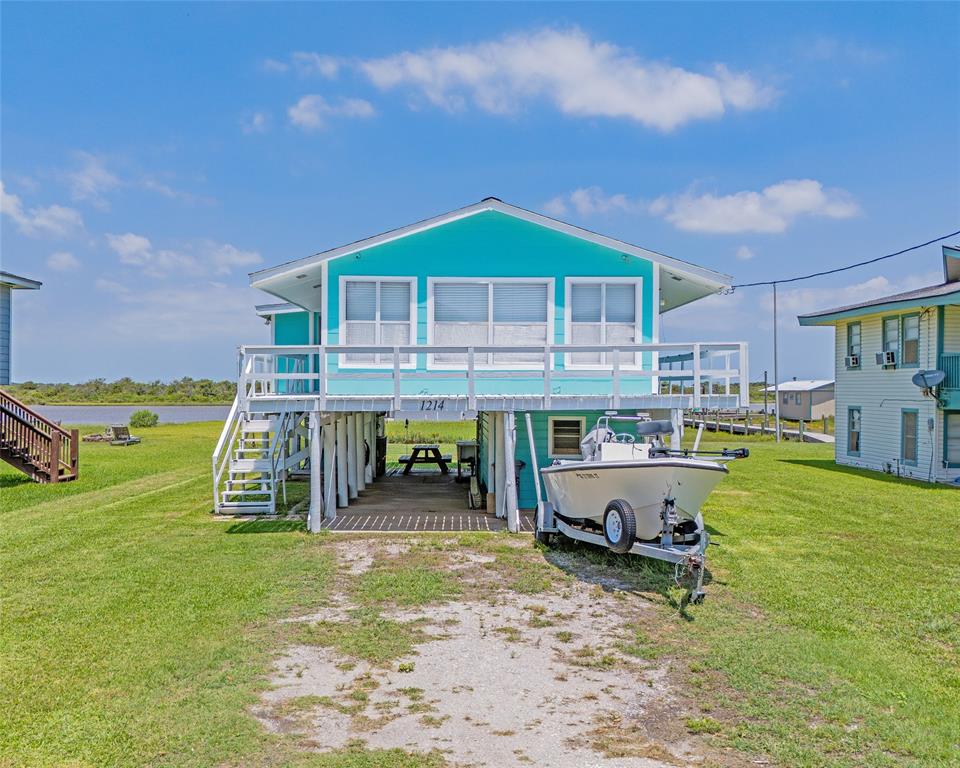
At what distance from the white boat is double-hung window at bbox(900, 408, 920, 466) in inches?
563

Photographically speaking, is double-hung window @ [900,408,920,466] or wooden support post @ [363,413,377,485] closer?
wooden support post @ [363,413,377,485]

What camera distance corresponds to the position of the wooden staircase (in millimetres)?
18094

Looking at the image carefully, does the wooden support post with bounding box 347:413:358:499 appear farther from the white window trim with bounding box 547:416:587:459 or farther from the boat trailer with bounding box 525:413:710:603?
the boat trailer with bounding box 525:413:710:603

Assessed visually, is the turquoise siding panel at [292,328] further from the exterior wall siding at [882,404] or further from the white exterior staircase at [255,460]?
the exterior wall siding at [882,404]

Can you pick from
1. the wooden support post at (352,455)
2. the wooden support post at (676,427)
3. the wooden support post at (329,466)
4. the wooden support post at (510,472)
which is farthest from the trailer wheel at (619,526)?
the wooden support post at (352,455)

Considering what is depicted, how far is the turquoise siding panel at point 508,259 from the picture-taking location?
14.3 m

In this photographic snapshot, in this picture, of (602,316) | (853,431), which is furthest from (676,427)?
(853,431)

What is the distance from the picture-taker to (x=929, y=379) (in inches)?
771

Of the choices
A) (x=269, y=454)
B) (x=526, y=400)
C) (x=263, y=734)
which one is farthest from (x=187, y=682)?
(x=269, y=454)

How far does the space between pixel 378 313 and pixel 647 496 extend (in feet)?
23.4

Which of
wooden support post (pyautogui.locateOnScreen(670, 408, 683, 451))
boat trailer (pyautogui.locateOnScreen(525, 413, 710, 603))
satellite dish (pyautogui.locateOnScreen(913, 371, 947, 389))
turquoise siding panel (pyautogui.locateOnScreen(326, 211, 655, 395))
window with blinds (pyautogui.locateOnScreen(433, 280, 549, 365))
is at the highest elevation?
turquoise siding panel (pyautogui.locateOnScreen(326, 211, 655, 395))

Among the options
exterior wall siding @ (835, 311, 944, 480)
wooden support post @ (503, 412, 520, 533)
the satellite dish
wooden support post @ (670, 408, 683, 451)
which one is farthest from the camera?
exterior wall siding @ (835, 311, 944, 480)

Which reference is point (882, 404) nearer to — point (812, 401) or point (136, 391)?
point (812, 401)

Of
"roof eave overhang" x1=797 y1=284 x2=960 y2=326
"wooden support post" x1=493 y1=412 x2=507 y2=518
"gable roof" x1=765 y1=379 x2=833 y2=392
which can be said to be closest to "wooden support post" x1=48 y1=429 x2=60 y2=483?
"wooden support post" x1=493 y1=412 x2=507 y2=518
